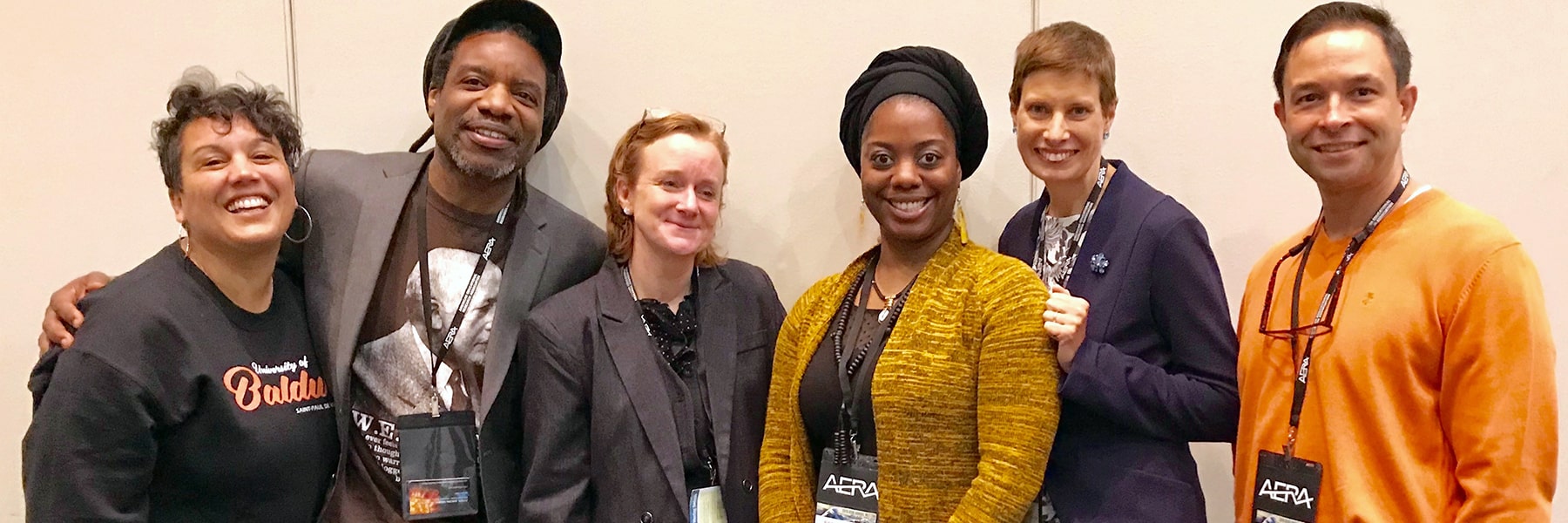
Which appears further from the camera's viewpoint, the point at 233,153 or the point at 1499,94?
the point at 1499,94

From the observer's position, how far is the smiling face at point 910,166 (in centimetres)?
182

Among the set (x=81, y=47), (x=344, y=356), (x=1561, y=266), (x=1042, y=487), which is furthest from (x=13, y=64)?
(x=1561, y=266)

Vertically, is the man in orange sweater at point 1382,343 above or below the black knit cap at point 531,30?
below

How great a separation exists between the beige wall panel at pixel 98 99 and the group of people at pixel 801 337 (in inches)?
30.7

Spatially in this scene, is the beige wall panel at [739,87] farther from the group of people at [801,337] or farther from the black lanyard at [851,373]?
the black lanyard at [851,373]

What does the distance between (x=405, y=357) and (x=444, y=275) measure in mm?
212

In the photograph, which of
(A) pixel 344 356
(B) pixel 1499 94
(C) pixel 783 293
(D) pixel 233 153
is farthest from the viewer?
(C) pixel 783 293

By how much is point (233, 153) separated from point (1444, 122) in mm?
2986

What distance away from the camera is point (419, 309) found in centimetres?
219

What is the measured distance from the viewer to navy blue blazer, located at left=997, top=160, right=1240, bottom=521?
5.84ft

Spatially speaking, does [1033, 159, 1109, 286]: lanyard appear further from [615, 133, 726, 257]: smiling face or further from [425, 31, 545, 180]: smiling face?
[425, 31, 545, 180]: smiling face

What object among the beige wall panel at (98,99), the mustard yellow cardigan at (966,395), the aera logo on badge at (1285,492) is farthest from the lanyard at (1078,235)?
the beige wall panel at (98,99)

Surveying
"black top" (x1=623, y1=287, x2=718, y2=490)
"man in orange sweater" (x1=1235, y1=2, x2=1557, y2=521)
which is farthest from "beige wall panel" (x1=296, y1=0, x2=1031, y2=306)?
"man in orange sweater" (x1=1235, y1=2, x2=1557, y2=521)

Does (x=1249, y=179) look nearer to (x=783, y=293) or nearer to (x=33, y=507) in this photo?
(x=783, y=293)
